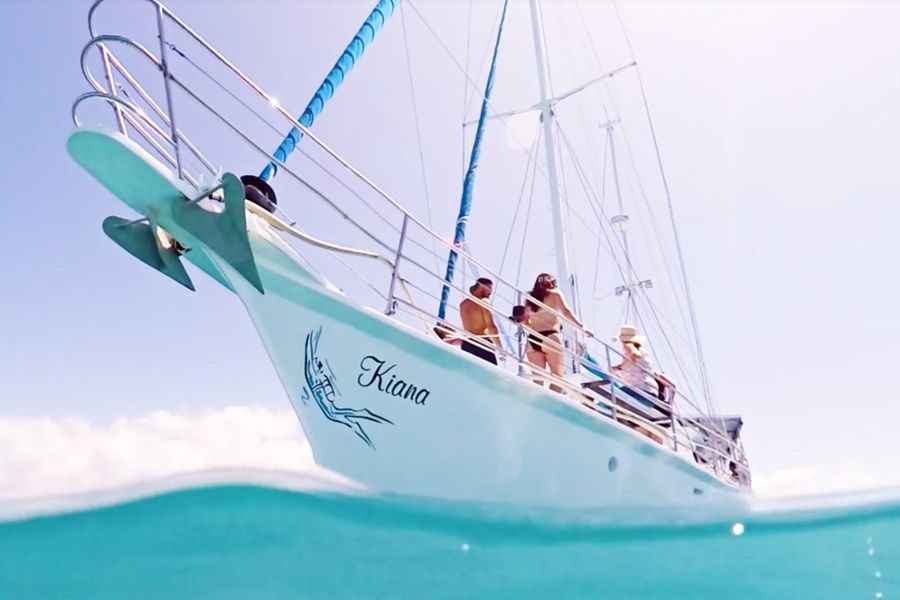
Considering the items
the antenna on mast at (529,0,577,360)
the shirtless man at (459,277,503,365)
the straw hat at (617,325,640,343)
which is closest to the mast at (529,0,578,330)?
the antenna on mast at (529,0,577,360)

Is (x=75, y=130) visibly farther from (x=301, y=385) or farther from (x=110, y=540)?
(x=110, y=540)

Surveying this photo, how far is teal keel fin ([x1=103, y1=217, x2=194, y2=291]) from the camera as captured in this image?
3.91 metres

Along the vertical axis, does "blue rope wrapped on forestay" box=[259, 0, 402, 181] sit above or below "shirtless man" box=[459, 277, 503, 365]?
above

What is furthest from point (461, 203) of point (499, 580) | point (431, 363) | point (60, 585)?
point (60, 585)

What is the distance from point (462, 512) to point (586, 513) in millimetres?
1253

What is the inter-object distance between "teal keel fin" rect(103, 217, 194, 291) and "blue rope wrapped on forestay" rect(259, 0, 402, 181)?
3.96 feet

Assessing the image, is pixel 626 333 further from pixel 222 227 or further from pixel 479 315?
pixel 222 227

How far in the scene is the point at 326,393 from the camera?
4.12 meters

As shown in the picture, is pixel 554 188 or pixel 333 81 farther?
pixel 554 188

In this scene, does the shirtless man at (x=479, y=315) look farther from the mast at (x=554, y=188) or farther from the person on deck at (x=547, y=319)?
the mast at (x=554, y=188)

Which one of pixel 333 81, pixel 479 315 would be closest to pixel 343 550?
pixel 479 315

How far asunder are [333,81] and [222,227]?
2.49m

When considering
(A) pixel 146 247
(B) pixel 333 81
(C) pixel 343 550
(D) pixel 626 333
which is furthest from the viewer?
(D) pixel 626 333

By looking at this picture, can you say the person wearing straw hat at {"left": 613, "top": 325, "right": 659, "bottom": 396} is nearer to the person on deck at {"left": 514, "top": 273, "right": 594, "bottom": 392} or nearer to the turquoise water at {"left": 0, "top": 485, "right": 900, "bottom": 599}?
the person on deck at {"left": 514, "top": 273, "right": 594, "bottom": 392}
